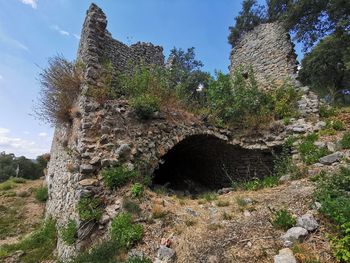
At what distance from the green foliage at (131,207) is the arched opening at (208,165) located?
2602mm

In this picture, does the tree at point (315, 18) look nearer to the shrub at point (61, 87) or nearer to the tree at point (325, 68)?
the tree at point (325, 68)

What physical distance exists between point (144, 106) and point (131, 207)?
2851mm

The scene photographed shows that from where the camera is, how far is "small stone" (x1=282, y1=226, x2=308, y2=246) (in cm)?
348

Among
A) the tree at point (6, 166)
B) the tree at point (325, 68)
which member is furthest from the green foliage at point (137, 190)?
the tree at point (6, 166)

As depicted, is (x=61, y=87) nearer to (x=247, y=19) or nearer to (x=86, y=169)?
(x=86, y=169)

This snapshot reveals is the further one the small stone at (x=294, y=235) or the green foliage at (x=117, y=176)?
the green foliage at (x=117, y=176)

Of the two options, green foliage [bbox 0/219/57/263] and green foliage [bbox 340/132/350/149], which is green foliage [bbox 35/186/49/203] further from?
green foliage [bbox 340/132/350/149]

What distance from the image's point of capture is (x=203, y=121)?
26.9 ft

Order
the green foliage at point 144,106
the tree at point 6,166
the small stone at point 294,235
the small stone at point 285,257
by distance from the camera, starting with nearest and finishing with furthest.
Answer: the small stone at point 285,257, the small stone at point 294,235, the green foliage at point 144,106, the tree at point 6,166

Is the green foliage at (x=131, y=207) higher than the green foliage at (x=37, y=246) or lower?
higher

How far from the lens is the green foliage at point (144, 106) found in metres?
6.88

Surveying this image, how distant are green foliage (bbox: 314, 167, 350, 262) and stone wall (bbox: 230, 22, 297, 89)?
5.58 m

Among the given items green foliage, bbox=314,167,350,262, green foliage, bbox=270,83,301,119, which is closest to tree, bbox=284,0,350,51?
green foliage, bbox=270,83,301,119

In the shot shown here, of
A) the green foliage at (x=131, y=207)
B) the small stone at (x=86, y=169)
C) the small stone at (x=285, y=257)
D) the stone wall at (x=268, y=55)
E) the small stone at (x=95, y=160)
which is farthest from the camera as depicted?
the stone wall at (x=268, y=55)
